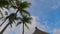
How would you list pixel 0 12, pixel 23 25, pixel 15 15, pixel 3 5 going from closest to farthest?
1. pixel 3 5
2. pixel 0 12
3. pixel 15 15
4. pixel 23 25

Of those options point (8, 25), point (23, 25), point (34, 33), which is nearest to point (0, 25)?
point (8, 25)

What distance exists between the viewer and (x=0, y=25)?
140 feet

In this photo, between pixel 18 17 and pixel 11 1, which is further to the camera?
pixel 18 17

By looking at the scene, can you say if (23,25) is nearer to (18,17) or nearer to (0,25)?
(18,17)

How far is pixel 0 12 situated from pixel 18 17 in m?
8.85

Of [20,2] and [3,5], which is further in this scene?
[20,2]

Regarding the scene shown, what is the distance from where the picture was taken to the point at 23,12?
45.7 metres

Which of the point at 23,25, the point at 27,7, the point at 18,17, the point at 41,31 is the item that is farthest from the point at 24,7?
the point at 41,31

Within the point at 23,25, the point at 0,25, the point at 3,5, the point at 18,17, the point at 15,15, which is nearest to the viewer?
the point at 3,5

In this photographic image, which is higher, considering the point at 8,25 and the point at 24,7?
the point at 24,7

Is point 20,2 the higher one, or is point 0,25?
point 20,2

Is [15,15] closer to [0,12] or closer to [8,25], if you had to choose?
[8,25]

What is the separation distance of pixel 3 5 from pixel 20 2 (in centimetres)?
669

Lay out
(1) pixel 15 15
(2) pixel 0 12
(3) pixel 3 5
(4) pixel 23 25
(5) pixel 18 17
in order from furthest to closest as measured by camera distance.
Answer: (4) pixel 23 25 < (5) pixel 18 17 < (1) pixel 15 15 < (2) pixel 0 12 < (3) pixel 3 5
